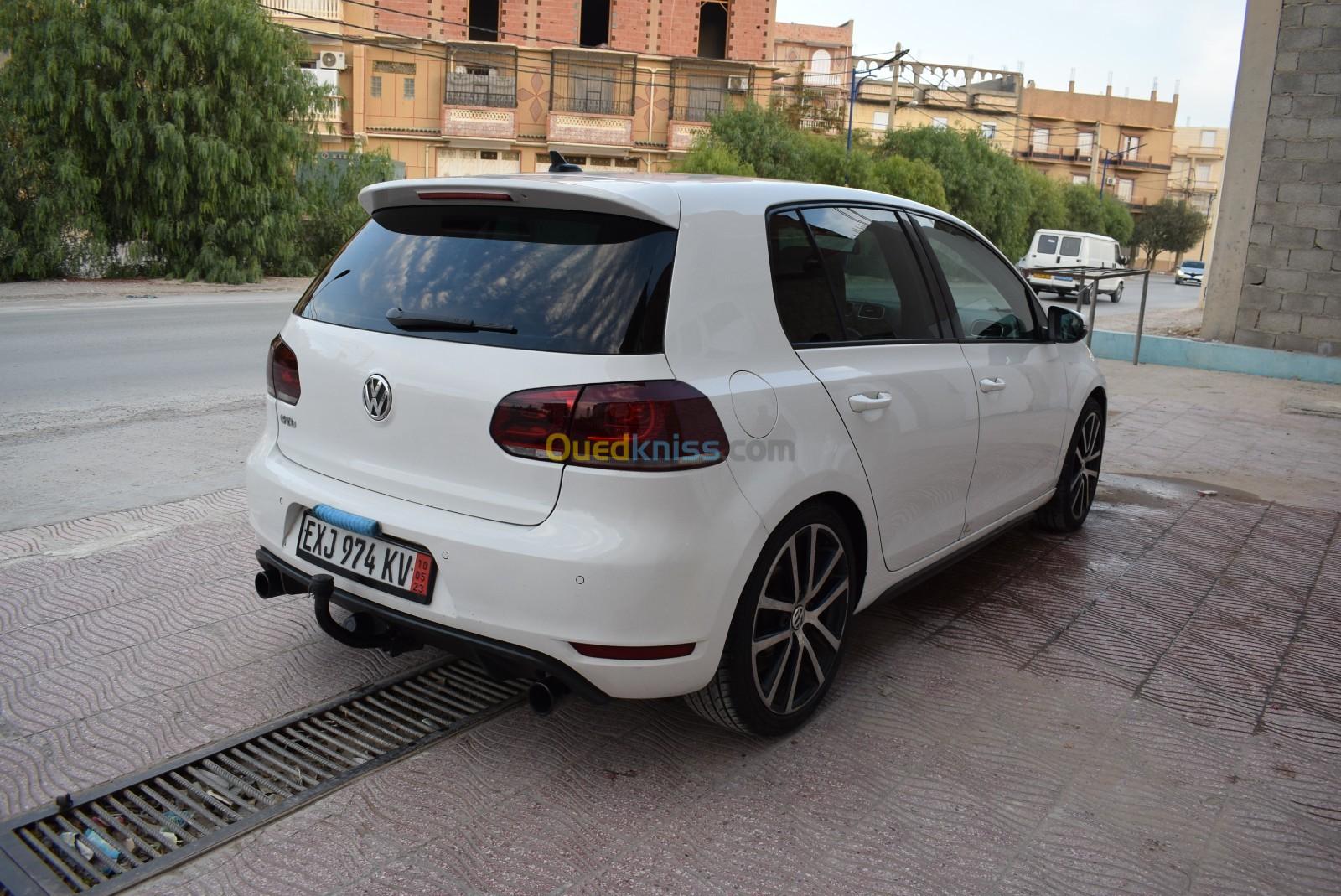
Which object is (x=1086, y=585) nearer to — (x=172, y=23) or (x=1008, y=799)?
(x=1008, y=799)

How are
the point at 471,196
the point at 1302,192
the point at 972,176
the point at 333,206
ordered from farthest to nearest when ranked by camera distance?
1. the point at 972,176
2. the point at 333,206
3. the point at 1302,192
4. the point at 471,196

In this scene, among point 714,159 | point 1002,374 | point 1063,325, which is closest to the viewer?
point 1002,374

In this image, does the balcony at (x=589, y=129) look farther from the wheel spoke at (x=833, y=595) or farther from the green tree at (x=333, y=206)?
the wheel spoke at (x=833, y=595)

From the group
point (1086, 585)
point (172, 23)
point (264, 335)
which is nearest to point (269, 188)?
point (172, 23)

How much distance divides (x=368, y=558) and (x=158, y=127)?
21.8 m

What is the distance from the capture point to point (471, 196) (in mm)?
3176

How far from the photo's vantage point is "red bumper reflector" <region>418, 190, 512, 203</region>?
122 inches

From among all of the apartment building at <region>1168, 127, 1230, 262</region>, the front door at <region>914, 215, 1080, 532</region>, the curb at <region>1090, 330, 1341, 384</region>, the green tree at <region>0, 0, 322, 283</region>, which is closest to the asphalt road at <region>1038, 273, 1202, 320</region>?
the curb at <region>1090, 330, 1341, 384</region>

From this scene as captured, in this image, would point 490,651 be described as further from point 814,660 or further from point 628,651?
point 814,660

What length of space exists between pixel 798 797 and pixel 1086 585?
2.59 meters

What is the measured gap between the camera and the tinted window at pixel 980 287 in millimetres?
4348

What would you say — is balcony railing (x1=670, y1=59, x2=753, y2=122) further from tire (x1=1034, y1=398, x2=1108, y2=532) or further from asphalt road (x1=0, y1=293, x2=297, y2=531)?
Result: tire (x1=1034, y1=398, x2=1108, y2=532)

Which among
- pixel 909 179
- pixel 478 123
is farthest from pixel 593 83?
pixel 909 179

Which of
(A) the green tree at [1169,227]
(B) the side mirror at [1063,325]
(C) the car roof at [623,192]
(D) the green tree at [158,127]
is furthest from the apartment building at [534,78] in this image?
(C) the car roof at [623,192]
